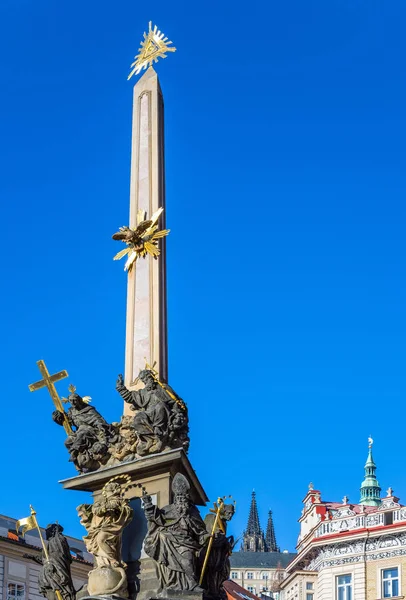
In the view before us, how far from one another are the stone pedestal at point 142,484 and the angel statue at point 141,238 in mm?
4115

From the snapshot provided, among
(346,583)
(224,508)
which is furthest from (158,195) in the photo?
(346,583)

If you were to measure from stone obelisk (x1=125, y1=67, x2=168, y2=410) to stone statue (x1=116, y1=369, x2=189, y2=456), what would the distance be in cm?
106

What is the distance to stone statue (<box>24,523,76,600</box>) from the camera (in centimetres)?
1476

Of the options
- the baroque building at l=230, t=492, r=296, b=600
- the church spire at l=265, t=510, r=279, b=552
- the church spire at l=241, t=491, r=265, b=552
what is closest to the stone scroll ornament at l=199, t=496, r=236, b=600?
the baroque building at l=230, t=492, r=296, b=600

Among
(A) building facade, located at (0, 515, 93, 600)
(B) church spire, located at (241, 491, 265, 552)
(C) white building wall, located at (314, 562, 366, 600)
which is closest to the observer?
(A) building facade, located at (0, 515, 93, 600)

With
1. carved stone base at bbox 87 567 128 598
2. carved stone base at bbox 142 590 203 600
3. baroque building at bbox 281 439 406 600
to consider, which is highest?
baroque building at bbox 281 439 406 600

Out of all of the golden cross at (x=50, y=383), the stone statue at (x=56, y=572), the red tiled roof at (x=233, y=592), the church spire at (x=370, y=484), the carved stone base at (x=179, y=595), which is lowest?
the carved stone base at (x=179, y=595)

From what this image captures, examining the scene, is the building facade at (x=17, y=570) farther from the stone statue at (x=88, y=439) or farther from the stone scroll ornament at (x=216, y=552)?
the stone scroll ornament at (x=216, y=552)

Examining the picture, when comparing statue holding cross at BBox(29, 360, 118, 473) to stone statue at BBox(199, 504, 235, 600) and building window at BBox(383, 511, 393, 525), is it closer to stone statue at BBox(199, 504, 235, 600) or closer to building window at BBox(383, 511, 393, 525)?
stone statue at BBox(199, 504, 235, 600)

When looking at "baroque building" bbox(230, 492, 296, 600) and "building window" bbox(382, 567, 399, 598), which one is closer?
"building window" bbox(382, 567, 399, 598)

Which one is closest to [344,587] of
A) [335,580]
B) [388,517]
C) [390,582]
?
[335,580]

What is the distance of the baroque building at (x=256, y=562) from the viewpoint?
144 m

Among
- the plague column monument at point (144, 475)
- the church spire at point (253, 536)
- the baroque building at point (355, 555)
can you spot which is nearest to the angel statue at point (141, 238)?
the plague column monument at point (144, 475)

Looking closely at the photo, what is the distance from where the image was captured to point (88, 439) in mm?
15500
